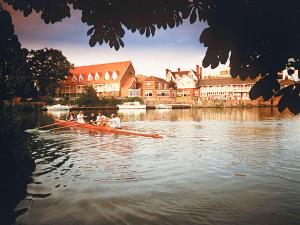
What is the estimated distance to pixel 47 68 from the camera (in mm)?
83250

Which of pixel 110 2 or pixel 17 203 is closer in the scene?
pixel 110 2

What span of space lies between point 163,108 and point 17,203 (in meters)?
78.4

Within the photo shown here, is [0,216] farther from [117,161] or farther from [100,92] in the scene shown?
[100,92]

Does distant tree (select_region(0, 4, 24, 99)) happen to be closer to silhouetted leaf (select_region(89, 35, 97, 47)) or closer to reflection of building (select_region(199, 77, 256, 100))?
silhouetted leaf (select_region(89, 35, 97, 47))

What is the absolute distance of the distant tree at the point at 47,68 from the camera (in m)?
82.8

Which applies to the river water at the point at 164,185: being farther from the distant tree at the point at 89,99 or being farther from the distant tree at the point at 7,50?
the distant tree at the point at 89,99

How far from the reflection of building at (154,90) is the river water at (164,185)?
7252 cm

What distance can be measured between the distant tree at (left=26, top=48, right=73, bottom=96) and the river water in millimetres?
64149

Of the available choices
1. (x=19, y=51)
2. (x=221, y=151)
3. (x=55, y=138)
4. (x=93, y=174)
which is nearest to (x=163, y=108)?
(x=55, y=138)

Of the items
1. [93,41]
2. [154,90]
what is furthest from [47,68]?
[93,41]

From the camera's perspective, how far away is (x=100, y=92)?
96.1m

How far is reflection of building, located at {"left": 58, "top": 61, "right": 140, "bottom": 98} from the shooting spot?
9231 cm

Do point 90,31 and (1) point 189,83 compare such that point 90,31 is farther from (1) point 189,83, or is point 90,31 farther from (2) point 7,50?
(1) point 189,83

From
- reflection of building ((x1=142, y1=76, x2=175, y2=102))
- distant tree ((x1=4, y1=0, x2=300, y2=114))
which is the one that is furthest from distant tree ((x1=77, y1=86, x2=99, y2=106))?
distant tree ((x1=4, y1=0, x2=300, y2=114))
